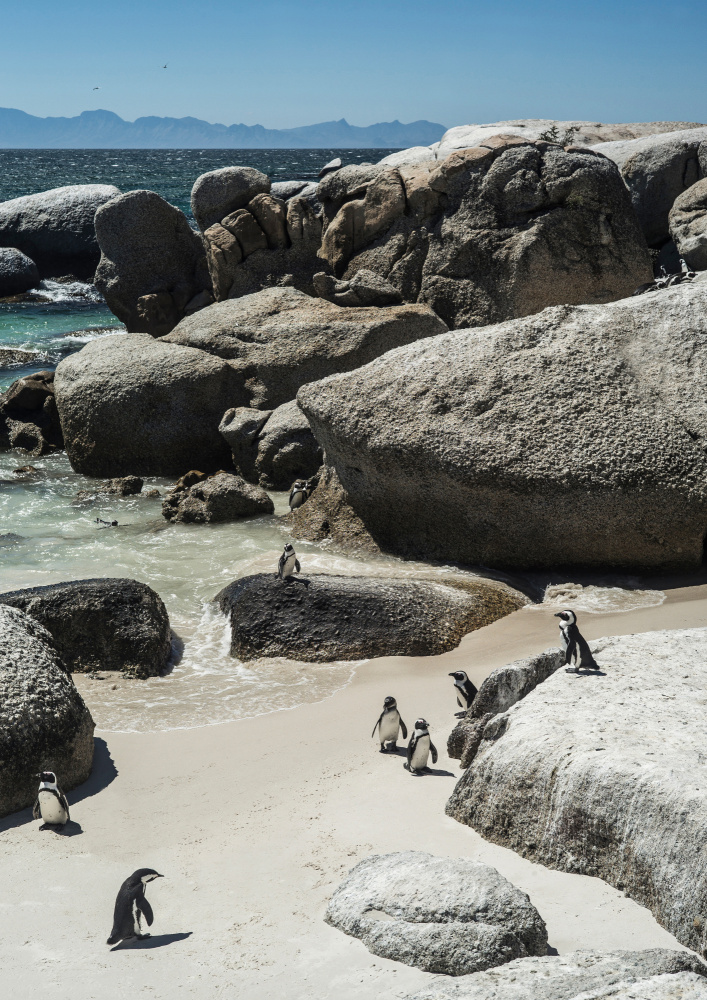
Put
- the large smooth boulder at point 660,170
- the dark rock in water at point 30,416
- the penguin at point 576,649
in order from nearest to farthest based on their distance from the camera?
the penguin at point 576,649, the dark rock in water at point 30,416, the large smooth boulder at point 660,170

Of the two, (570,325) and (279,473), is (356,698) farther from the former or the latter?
(279,473)

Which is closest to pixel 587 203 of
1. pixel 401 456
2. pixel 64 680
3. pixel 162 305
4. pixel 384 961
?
pixel 401 456

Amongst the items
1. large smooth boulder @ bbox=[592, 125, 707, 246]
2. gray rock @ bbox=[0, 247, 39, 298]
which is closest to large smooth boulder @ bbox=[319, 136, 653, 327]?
large smooth boulder @ bbox=[592, 125, 707, 246]

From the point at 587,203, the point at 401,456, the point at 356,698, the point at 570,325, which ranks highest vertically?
the point at 587,203

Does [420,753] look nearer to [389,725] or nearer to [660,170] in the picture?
[389,725]

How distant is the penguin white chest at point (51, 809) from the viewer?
520 centimetres

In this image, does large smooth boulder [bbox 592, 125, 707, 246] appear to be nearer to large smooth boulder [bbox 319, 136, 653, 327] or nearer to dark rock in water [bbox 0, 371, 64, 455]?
large smooth boulder [bbox 319, 136, 653, 327]

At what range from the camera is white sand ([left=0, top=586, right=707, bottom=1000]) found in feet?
12.7

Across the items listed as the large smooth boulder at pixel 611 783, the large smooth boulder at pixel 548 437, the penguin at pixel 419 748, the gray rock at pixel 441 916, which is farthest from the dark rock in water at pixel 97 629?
the gray rock at pixel 441 916

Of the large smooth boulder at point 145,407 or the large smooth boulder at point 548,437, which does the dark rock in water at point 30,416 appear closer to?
the large smooth boulder at point 145,407

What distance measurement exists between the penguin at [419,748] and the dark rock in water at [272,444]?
22.8 ft

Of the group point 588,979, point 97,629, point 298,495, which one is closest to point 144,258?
point 298,495

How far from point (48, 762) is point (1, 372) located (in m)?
16.3

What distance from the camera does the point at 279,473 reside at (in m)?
12.5
